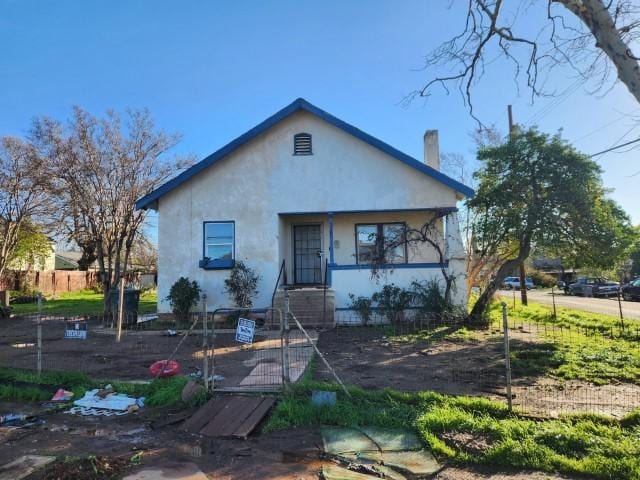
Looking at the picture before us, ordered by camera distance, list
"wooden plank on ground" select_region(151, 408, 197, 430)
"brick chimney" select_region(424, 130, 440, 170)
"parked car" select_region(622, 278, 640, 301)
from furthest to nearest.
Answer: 1. "parked car" select_region(622, 278, 640, 301)
2. "brick chimney" select_region(424, 130, 440, 170)
3. "wooden plank on ground" select_region(151, 408, 197, 430)

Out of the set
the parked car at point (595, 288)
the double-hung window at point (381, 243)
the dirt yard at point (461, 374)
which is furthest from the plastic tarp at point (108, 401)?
the parked car at point (595, 288)

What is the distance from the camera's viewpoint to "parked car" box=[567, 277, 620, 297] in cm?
3453

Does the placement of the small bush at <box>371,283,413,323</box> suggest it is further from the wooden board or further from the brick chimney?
the wooden board

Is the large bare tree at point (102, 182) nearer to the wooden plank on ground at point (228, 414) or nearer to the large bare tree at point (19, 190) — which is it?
the large bare tree at point (19, 190)

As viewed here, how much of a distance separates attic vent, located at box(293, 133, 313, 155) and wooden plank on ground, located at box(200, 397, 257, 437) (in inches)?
399

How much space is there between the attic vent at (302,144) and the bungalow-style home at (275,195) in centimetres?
3

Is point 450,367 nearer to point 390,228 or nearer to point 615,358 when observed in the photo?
point 615,358

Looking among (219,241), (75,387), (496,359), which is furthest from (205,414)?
(219,241)

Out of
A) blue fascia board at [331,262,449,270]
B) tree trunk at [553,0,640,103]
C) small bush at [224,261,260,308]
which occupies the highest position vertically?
tree trunk at [553,0,640,103]

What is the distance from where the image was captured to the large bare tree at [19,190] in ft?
63.3

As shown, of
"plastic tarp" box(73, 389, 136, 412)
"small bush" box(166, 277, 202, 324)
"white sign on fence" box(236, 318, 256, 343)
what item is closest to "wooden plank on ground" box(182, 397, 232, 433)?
"white sign on fence" box(236, 318, 256, 343)

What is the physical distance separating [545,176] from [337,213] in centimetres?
621

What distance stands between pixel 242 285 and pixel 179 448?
9.35 metres

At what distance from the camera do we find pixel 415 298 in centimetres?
1382
